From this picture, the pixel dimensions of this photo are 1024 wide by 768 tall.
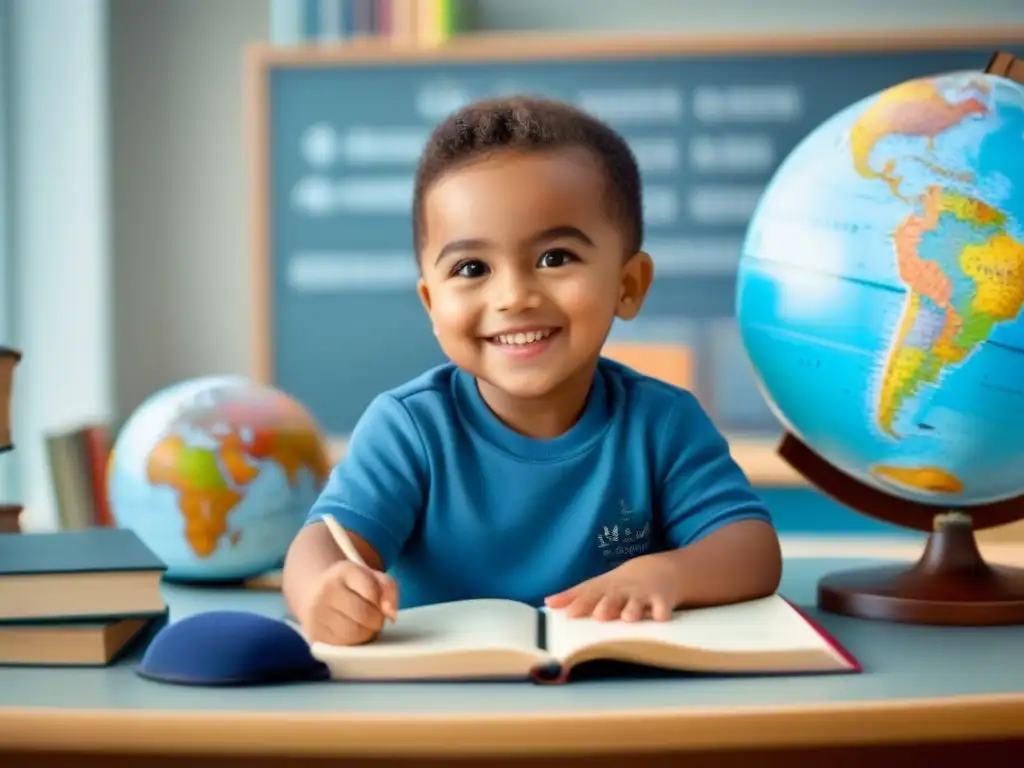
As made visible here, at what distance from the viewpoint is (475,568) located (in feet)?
3.26

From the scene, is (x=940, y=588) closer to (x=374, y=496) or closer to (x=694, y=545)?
(x=694, y=545)

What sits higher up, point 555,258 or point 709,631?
point 555,258

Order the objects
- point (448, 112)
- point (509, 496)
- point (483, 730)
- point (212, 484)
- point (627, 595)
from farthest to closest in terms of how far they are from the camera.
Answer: point (448, 112), point (212, 484), point (509, 496), point (627, 595), point (483, 730)

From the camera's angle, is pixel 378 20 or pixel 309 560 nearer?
pixel 309 560

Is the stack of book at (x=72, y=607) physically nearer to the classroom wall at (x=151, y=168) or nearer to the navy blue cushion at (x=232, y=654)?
the navy blue cushion at (x=232, y=654)

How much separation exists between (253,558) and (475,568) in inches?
10.8

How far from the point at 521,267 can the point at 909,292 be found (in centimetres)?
29

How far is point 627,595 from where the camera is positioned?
0.86m

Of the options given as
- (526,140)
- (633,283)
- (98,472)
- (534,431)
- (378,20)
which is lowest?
(98,472)

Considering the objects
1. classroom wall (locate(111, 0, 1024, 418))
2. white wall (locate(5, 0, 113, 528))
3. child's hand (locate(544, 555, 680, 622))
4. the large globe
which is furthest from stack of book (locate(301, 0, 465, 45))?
child's hand (locate(544, 555, 680, 622))

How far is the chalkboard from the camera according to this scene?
3287mm

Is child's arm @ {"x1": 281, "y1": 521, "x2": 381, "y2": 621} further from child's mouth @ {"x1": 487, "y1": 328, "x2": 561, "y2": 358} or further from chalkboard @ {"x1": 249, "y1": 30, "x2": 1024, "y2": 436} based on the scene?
chalkboard @ {"x1": 249, "y1": 30, "x2": 1024, "y2": 436}

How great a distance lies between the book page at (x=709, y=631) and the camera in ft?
2.47

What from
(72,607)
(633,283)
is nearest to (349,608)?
(72,607)
